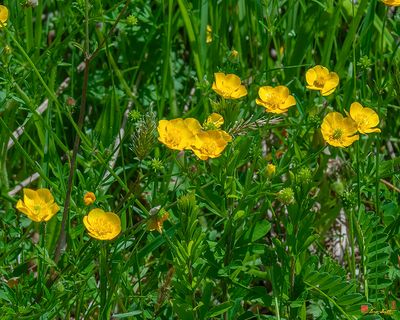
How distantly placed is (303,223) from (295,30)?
113cm

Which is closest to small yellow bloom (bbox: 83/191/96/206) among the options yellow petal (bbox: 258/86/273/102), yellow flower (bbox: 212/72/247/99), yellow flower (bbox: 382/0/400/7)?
yellow flower (bbox: 212/72/247/99)

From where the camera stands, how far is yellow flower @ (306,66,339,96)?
2299mm

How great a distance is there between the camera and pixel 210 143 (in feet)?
6.48

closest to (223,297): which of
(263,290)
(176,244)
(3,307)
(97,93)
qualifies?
(263,290)

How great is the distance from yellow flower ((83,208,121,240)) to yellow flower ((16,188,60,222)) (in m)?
0.08

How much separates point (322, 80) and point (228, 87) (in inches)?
11.5

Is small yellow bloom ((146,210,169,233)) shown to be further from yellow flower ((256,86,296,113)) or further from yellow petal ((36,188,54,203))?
yellow flower ((256,86,296,113))

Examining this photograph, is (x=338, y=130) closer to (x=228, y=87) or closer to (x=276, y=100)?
(x=276, y=100)

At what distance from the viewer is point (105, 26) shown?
2.85m

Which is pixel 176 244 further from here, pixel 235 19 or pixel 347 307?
pixel 235 19

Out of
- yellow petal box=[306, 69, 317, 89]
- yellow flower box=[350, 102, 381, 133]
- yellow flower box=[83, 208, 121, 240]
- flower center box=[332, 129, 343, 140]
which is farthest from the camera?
yellow petal box=[306, 69, 317, 89]

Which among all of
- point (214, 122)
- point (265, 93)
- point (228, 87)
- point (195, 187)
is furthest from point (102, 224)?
point (265, 93)

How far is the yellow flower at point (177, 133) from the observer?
199 cm

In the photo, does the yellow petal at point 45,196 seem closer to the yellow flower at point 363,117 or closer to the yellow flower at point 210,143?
the yellow flower at point 210,143
